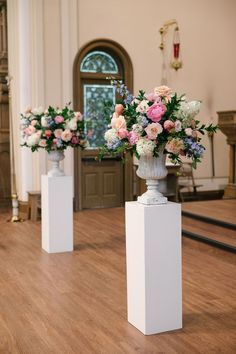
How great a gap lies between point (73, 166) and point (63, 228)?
3.15 metres

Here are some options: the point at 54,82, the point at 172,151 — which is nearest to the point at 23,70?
the point at 54,82

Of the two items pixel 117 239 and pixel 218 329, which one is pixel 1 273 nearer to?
pixel 117 239

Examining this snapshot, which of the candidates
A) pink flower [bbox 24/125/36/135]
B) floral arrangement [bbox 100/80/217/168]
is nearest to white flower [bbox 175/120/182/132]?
floral arrangement [bbox 100/80/217/168]

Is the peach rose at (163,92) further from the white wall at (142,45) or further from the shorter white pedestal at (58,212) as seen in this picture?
the white wall at (142,45)

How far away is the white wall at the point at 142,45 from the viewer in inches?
347

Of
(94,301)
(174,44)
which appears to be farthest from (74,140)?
(174,44)

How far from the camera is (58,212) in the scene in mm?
6160

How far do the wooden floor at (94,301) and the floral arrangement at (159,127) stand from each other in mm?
1183

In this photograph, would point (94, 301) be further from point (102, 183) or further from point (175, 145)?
point (102, 183)

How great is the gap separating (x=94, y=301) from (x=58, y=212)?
6.23ft

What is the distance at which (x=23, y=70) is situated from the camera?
8.71m

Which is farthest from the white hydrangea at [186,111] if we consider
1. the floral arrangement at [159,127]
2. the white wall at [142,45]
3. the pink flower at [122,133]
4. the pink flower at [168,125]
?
the white wall at [142,45]

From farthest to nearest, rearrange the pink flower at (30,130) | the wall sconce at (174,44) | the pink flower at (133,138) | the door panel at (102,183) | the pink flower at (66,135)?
the wall sconce at (174,44)
the door panel at (102,183)
the pink flower at (30,130)
the pink flower at (66,135)
the pink flower at (133,138)

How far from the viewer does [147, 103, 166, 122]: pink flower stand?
138 inches
